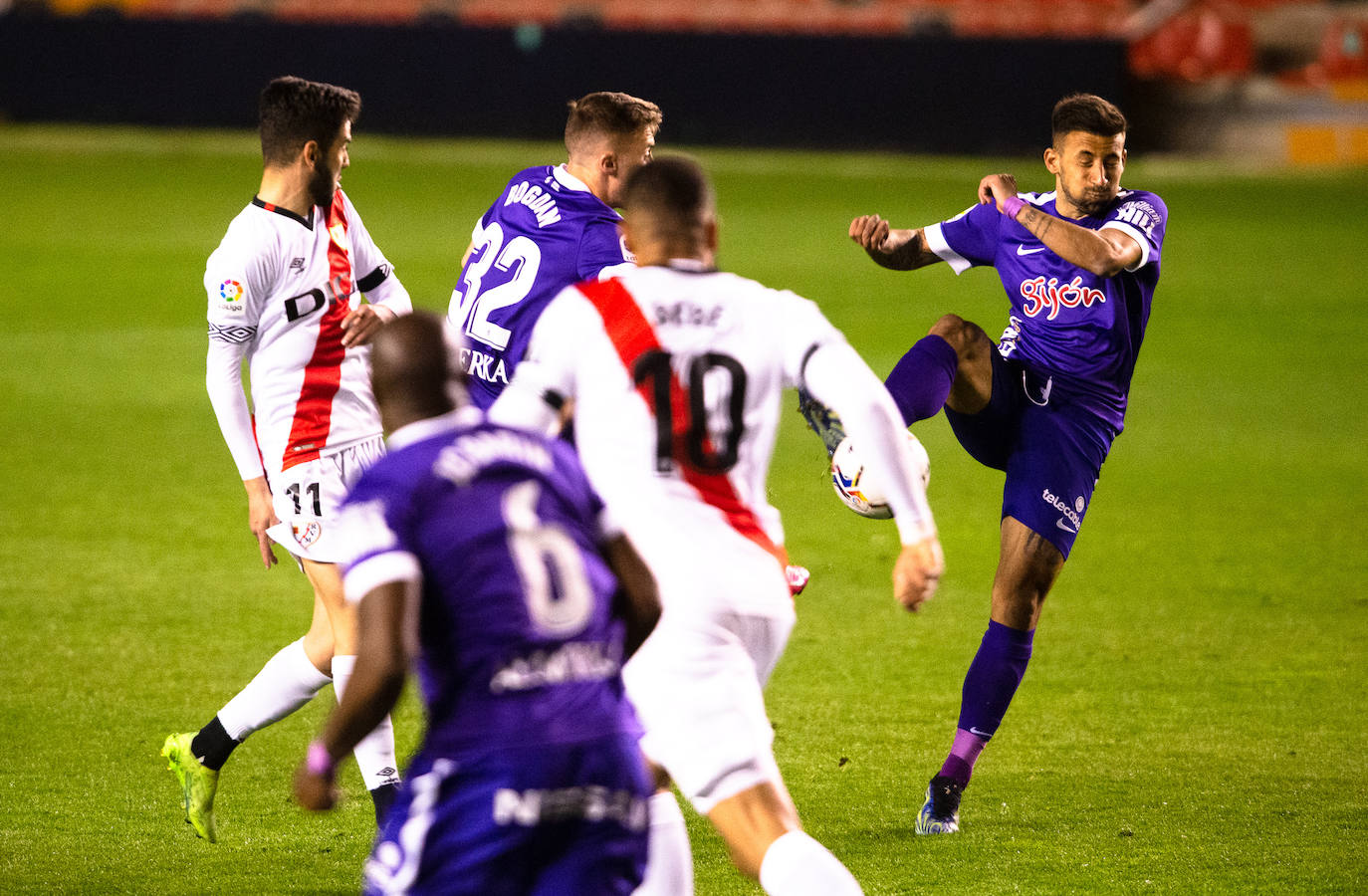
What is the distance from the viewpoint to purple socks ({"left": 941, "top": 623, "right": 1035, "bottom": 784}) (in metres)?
5.07

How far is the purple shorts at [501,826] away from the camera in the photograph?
9.09ft

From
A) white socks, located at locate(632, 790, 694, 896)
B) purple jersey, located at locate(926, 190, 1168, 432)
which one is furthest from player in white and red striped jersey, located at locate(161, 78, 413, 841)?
purple jersey, located at locate(926, 190, 1168, 432)

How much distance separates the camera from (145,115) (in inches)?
1176

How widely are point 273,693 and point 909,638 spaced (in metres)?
3.04

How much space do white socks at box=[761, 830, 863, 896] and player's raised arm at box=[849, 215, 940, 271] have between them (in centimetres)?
248

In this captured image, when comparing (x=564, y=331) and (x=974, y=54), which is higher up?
(x=974, y=54)

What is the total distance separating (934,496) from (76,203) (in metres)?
15.1

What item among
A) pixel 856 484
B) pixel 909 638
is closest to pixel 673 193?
pixel 856 484

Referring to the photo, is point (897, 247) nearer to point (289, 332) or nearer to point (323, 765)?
point (289, 332)

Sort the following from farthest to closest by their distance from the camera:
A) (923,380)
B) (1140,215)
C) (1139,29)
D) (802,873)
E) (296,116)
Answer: (1139,29) → (1140,215) → (923,380) → (296,116) → (802,873)

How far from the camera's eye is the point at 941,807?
16.1 feet

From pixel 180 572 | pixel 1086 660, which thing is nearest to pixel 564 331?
pixel 1086 660

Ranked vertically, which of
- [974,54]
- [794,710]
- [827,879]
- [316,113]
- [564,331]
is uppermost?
[974,54]

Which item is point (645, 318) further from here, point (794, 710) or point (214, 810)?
point (794, 710)
